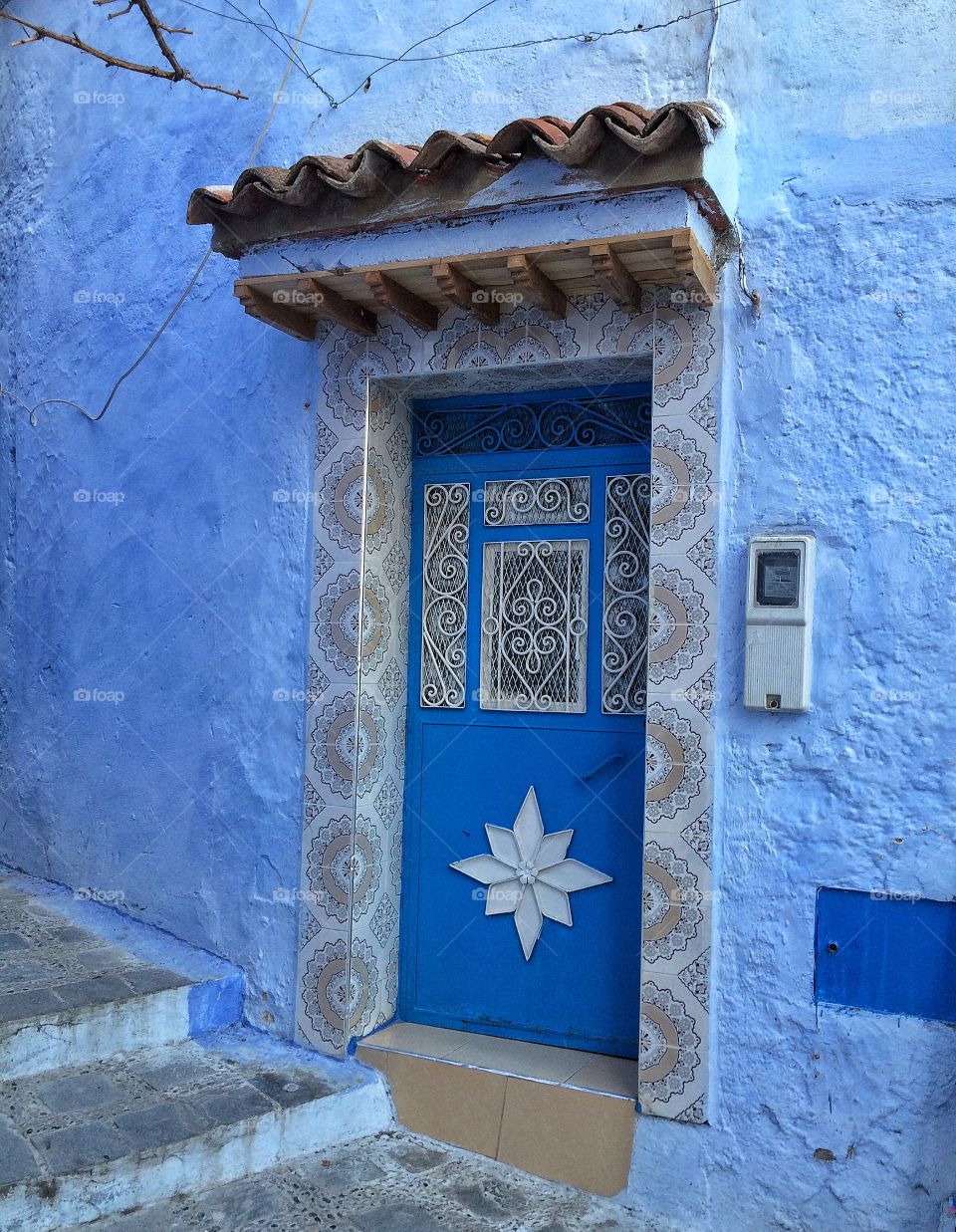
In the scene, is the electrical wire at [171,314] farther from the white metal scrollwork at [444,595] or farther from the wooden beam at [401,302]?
the white metal scrollwork at [444,595]

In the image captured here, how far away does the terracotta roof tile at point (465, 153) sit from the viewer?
3215mm

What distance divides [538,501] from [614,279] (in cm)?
96

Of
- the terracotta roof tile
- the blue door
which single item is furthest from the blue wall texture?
the terracotta roof tile

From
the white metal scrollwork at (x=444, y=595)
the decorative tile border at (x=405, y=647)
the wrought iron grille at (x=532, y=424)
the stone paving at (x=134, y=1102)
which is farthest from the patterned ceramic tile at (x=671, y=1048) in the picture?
the wrought iron grille at (x=532, y=424)

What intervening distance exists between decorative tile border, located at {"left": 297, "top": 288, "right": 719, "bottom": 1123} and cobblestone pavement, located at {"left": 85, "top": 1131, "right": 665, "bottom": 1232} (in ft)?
1.33

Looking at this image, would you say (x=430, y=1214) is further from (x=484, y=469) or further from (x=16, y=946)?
(x=484, y=469)

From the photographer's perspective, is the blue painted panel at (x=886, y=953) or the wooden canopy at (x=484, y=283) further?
the wooden canopy at (x=484, y=283)

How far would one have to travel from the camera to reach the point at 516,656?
4211 millimetres

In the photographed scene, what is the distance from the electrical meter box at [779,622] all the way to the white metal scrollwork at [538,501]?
0.81m

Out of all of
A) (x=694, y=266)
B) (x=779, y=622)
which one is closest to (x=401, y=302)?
(x=694, y=266)

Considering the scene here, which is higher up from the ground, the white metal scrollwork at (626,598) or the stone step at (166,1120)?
the white metal scrollwork at (626,598)

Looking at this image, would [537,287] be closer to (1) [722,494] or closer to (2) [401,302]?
(2) [401,302]

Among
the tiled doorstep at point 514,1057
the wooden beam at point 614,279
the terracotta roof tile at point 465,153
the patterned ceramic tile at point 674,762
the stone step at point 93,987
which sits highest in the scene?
the terracotta roof tile at point 465,153

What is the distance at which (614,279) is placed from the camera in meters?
3.50
